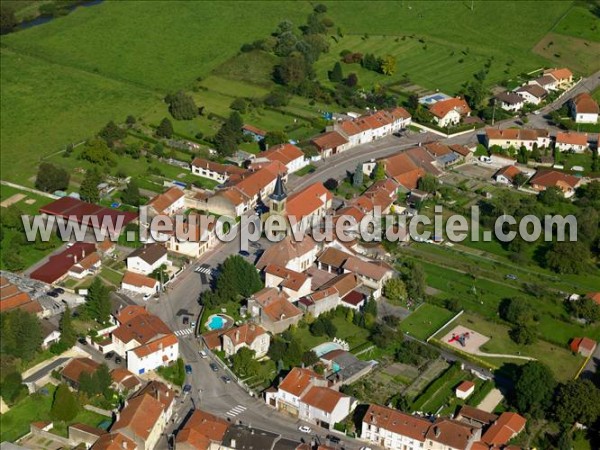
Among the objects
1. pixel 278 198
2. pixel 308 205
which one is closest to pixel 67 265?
pixel 278 198

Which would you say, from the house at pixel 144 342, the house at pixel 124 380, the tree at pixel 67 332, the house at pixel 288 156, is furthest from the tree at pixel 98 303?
the house at pixel 288 156

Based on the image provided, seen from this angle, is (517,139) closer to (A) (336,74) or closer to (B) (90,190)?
(A) (336,74)

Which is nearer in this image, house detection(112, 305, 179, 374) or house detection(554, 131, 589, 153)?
house detection(112, 305, 179, 374)

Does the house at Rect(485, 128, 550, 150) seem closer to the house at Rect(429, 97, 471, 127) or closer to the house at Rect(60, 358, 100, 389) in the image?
the house at Rect(429, 97, 471, 127)

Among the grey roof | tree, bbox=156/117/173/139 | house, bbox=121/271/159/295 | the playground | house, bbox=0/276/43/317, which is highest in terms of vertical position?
the grey roof

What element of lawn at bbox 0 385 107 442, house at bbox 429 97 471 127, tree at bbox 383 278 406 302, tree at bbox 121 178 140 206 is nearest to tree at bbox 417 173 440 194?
house at bbox 429 97 471 127

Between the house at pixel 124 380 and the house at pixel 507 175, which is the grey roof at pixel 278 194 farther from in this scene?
the house at pixel 507 175

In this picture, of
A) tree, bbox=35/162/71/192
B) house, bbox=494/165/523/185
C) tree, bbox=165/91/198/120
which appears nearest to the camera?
tree, bbox=35/162/71/192
